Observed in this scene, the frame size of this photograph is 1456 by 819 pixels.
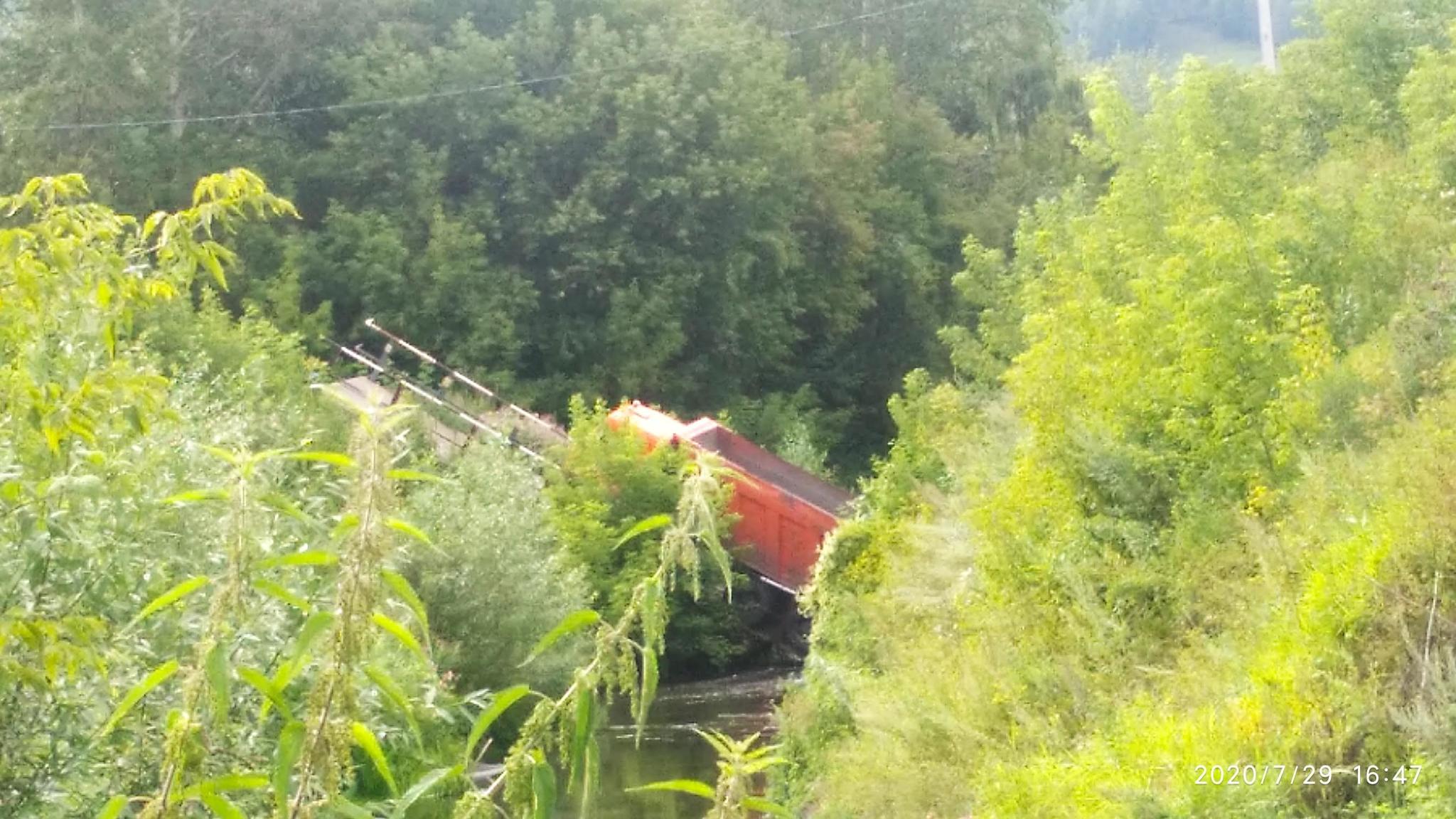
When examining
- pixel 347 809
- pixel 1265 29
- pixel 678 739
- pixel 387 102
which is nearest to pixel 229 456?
pixel 347 809

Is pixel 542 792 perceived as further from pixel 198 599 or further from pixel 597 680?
pixel 198 599

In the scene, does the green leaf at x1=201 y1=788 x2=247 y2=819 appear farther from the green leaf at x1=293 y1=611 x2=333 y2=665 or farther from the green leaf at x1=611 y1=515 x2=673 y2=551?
the green leaf at x1=611 y1=515 x2=673 y2=551

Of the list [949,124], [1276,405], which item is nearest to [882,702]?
[1276,405]

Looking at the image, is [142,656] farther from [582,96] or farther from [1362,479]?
[582,96]

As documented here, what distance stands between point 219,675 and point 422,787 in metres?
0.39

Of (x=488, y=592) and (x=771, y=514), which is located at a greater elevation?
(x=488, y=592)

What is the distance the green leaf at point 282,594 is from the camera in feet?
9.88

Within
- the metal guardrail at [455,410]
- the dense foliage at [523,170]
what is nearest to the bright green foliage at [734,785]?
the metal guardrail at [455,410]

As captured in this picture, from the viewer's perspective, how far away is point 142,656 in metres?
6.65

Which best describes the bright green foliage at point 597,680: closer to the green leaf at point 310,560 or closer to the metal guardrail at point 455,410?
the green leaf at point 310,560

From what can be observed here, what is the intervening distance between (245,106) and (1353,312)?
83.1ft

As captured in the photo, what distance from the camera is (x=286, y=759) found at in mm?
2818

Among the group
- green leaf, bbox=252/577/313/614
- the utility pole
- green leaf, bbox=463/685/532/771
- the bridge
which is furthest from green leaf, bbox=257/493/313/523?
the utility pole

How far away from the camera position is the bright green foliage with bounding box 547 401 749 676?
86.5ft
